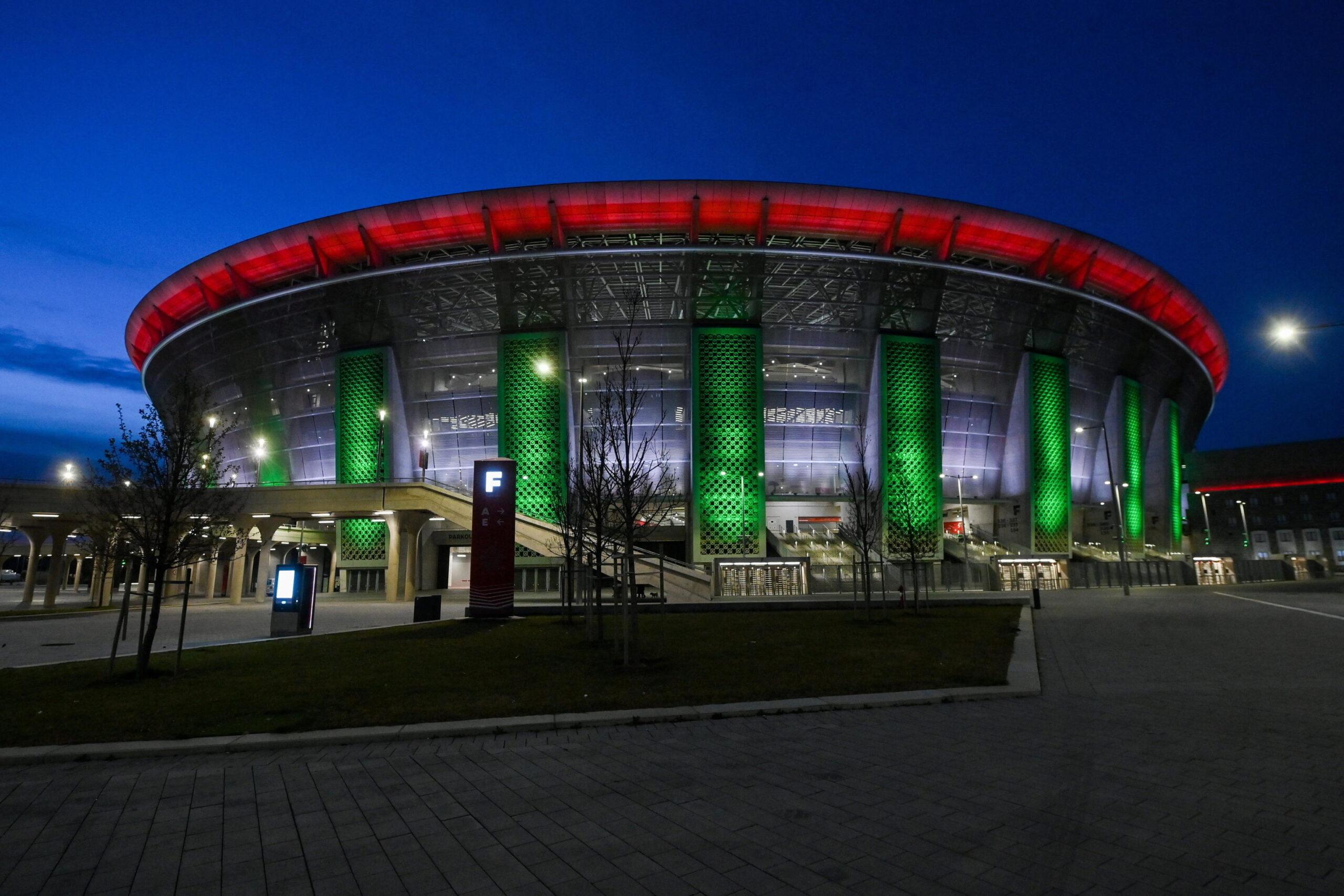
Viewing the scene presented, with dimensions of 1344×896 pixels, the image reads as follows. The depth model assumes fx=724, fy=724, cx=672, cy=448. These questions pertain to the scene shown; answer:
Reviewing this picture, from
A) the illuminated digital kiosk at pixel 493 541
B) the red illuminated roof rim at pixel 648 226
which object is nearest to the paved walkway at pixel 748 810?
the illuminated digital kiosk at pixel 493 541

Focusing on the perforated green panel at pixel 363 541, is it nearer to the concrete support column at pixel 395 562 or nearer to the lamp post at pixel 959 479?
the concrete support column at pixel 395 562

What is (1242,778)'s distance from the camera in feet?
17.7

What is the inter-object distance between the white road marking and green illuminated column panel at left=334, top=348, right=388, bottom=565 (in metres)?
42.3

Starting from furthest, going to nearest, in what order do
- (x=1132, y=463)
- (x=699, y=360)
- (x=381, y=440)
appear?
(x=1132, y=463), (x=381, y=440), (x=699, y=360)

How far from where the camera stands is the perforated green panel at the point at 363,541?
42831mm

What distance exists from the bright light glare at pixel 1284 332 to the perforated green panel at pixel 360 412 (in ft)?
142

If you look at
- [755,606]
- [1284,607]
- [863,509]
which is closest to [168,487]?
[755,606]

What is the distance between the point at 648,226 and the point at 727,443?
13326mm

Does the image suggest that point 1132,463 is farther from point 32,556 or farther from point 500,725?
point 32,556

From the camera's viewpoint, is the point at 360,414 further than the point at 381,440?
Yes

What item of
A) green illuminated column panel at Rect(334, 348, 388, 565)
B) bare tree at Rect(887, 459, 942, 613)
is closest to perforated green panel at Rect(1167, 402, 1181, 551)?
bare tree at Rect(887, 459, 942, 613)

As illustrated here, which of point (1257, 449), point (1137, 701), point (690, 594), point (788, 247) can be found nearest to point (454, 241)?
point (788, 247)

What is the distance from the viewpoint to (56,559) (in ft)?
119

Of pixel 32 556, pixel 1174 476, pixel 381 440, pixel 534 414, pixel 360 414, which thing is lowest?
pixel 32 556
